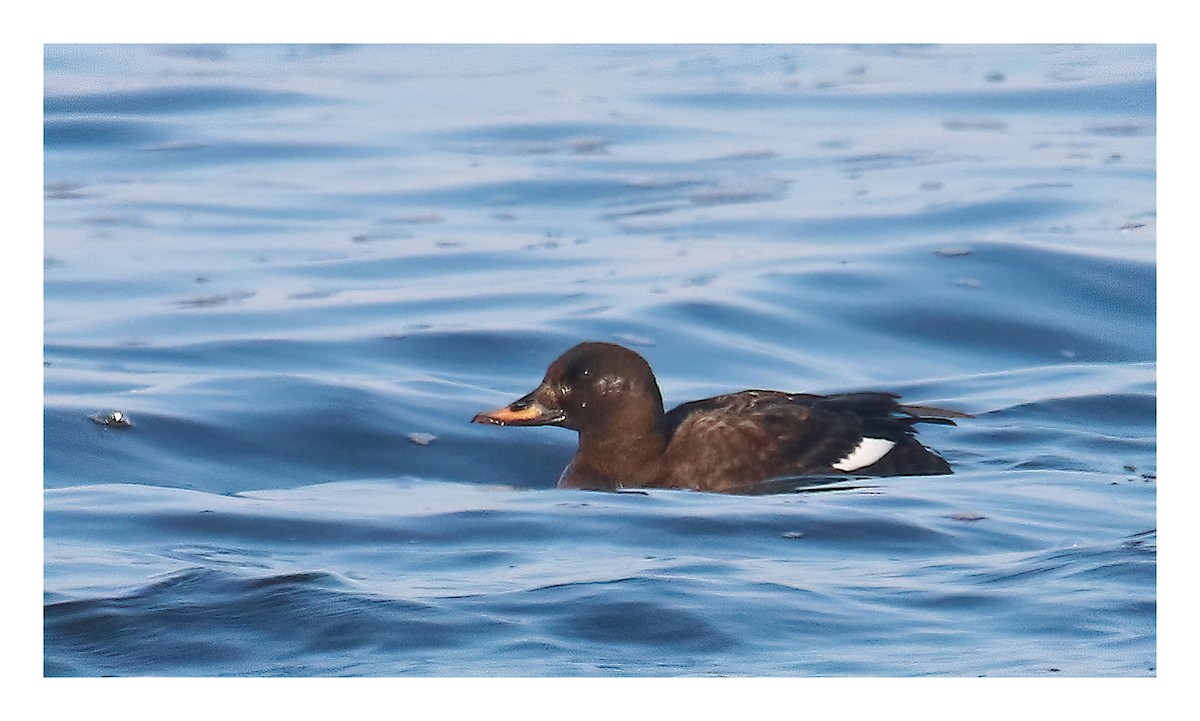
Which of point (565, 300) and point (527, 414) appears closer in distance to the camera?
point (527, 414)

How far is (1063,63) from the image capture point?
780 cm

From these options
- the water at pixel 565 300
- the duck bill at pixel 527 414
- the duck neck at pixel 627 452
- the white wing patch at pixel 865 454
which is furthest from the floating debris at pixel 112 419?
the white wing patch at pixel 865 454

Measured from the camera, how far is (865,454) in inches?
297

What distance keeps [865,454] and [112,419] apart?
109 inches

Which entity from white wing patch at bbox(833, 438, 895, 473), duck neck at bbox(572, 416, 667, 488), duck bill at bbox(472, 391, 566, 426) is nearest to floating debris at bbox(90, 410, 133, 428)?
duck bill at bbox(472, 391, 566, 426)

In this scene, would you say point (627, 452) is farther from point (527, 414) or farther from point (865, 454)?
point (865, 454)

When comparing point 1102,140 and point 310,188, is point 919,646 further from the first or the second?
point 310,188

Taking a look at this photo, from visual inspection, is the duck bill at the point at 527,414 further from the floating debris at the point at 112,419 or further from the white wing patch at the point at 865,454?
the floating debris at the point at 112,419

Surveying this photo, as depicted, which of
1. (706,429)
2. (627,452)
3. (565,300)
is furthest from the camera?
(565,300)

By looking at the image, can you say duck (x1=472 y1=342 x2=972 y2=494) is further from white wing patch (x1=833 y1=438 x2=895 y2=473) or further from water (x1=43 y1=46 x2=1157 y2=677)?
water (x1=43 y1=46 x2=1157 y2=677)

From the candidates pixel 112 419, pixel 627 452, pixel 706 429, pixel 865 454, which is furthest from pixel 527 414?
pixel 112 419

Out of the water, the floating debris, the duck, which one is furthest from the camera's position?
the floating debris

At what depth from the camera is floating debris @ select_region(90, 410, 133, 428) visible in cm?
758

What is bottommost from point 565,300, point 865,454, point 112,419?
point 865,454
